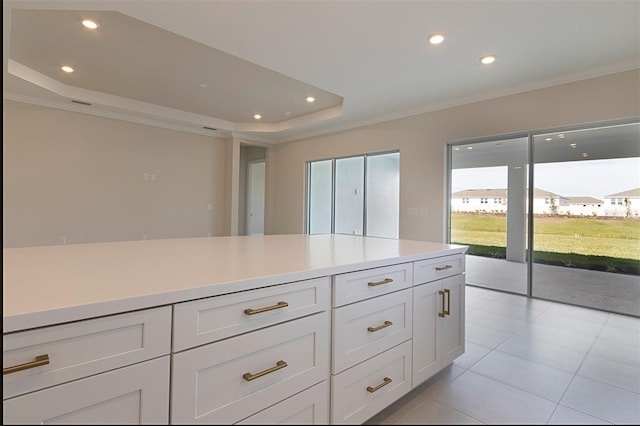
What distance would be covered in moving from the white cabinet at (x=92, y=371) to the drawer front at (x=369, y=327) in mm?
680

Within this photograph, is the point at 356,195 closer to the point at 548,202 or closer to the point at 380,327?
the point at 548,202

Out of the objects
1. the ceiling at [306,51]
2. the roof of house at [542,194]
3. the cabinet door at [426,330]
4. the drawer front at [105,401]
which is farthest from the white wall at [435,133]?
the drawer front at [105,401]

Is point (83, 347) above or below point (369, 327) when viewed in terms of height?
above

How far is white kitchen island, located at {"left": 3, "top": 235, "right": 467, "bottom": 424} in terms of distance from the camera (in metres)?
0.74

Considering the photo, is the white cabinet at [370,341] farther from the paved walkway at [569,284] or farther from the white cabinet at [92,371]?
the paved walkway at [569,284]

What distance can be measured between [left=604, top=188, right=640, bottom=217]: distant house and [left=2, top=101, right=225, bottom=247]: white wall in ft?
21.4

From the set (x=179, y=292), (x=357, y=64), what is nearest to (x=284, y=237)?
(x=179, y=292)

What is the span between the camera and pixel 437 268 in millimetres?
1870

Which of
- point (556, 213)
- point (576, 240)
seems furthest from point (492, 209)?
point (576, 240)

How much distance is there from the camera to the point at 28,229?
4.72 m

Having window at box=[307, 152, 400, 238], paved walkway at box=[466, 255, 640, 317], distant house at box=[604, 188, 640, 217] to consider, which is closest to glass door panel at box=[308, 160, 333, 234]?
window at box=[307, 152, 400, 238]

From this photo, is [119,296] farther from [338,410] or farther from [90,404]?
[338,410]

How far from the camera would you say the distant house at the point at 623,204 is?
11.1ft

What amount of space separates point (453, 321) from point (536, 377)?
649mm
